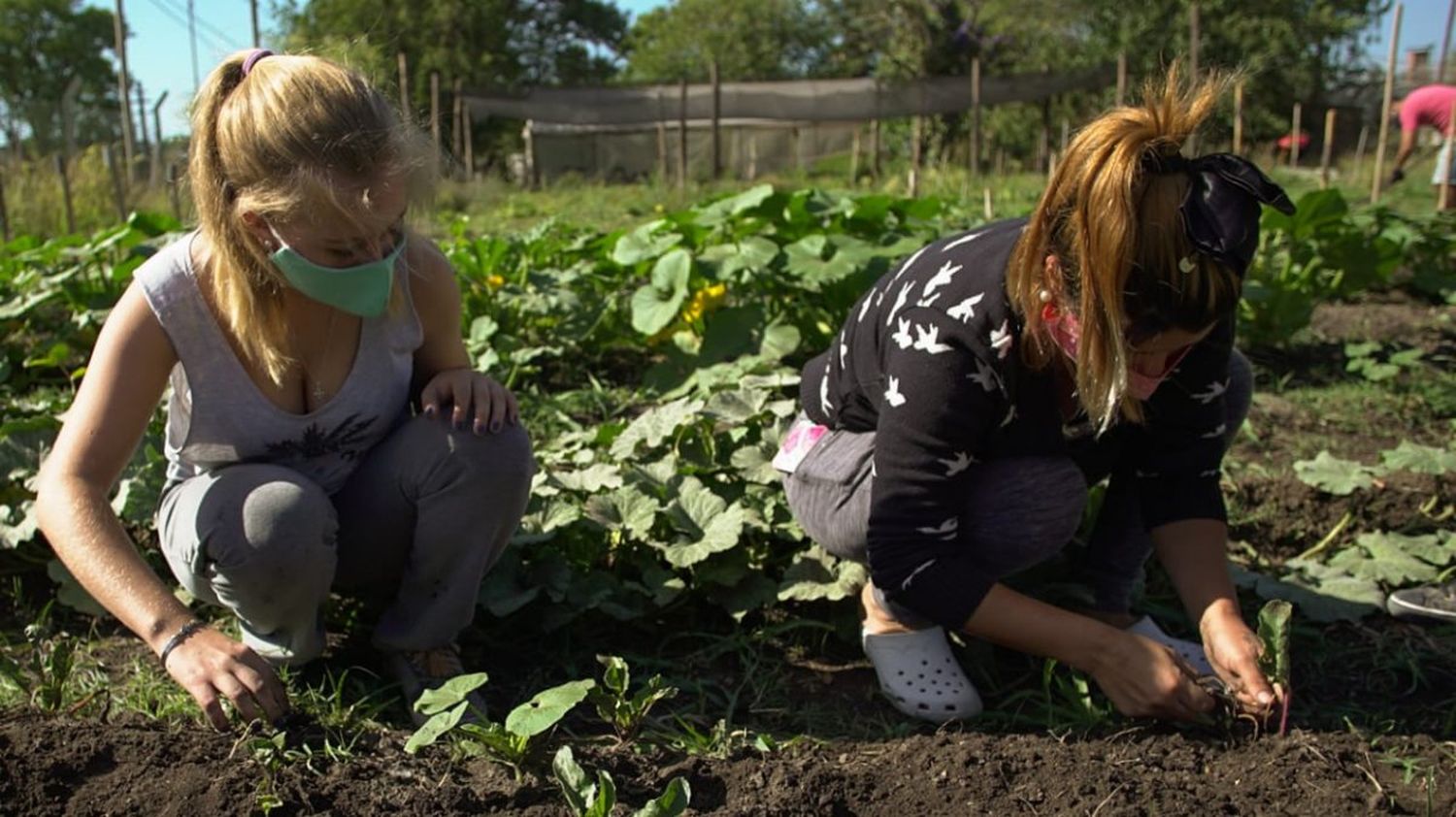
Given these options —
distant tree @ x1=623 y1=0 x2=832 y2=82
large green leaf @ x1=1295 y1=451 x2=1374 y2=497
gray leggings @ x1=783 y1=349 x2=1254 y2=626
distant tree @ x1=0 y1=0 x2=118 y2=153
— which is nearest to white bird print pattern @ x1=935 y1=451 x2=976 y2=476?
gray leggings @ x1=783 y1=349 x2=1254 y2=626

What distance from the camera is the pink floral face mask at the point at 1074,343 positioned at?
147 cm

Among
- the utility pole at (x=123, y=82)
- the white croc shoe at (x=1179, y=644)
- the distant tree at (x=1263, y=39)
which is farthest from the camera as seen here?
the distant tree at (x=1263, y=39)

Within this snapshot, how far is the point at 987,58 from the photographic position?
19875mm

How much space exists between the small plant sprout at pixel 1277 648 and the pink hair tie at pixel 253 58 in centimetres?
147

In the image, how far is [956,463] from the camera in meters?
1.60

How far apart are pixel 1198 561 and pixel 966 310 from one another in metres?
0.55

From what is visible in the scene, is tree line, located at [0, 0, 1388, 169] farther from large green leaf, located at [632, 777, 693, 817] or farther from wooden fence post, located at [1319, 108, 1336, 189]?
large green leaf, located at [632, 777, 693, 817]

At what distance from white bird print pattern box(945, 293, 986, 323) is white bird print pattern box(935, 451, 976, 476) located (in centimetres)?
18

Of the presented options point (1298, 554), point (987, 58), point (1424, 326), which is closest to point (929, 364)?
point (1298, 554)

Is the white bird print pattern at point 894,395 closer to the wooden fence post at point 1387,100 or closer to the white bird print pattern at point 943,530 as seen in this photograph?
the white bird print pattern at point 943,530

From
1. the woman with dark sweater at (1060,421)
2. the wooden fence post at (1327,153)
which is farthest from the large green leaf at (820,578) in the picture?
the wooden fence post at (1327,153)

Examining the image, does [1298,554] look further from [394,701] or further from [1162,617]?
[394,701]

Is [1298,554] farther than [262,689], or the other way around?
[1298,554]

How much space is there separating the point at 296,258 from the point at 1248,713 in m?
1.39
